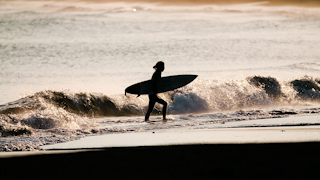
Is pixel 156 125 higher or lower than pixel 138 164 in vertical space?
lower

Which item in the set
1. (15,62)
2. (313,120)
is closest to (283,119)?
(313,120)

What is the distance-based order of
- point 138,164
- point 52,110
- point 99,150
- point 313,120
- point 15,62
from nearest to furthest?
point 138,164 < point 99,150 < point 313,120 < point 52,110 < point 15,62

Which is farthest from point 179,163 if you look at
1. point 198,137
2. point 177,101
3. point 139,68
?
point 139,68

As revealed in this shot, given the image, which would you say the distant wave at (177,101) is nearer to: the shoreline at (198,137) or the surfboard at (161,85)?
the surfboard at (161,85)

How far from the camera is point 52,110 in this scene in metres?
14.4

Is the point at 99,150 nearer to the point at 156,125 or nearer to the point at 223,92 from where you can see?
the point at 156,125

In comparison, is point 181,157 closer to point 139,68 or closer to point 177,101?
point 177,101

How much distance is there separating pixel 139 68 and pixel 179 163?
2534 centimetres

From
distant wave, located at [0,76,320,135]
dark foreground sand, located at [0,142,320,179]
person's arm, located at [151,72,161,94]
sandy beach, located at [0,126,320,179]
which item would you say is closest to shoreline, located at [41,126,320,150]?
sandy beach, located at [0,126,320,179]

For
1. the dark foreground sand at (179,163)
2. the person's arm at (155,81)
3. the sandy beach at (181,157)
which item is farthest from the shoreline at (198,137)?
the person's arm at (155,81)

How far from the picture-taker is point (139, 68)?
32.9 metres

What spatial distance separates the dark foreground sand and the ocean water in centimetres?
187

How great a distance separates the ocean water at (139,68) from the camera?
14623 millimetres

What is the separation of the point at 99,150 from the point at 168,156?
5.25 feet
